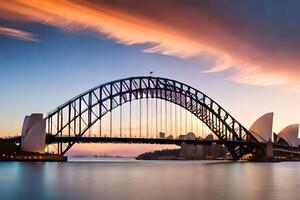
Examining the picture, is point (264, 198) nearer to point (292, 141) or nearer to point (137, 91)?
point (137, 91)

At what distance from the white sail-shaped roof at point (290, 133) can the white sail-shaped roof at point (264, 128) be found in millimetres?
14275

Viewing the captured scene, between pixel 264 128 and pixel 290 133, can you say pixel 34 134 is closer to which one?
pixel 264 128

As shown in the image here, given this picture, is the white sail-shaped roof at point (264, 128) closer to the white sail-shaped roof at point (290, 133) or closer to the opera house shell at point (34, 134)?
the white sail-shaped roof at point (290, 133)

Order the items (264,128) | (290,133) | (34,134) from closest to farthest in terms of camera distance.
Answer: (34,134) → (264,128) → (290,133)

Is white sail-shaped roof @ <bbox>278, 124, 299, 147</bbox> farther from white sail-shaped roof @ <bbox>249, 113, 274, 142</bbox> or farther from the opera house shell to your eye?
the opera house shell

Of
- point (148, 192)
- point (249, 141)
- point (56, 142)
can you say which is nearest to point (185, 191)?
point (148, 192)

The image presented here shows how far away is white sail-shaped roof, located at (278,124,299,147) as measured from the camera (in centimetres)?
16738

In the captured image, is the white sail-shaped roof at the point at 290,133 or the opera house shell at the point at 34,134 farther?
the white sail-shaped roof at the point at 290,133

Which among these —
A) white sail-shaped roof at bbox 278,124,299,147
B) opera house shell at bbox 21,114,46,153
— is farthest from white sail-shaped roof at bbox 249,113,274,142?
opera house shell at bbox 21,114,46,153

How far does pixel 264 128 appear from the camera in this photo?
15538 centimetres

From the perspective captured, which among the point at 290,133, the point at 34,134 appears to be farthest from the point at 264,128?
the point at 34,134

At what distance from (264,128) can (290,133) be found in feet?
55.0

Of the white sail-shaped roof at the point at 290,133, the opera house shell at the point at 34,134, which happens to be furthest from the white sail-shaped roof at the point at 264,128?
the opera house shell at the point at 34,134

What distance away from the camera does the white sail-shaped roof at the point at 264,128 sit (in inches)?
6063
